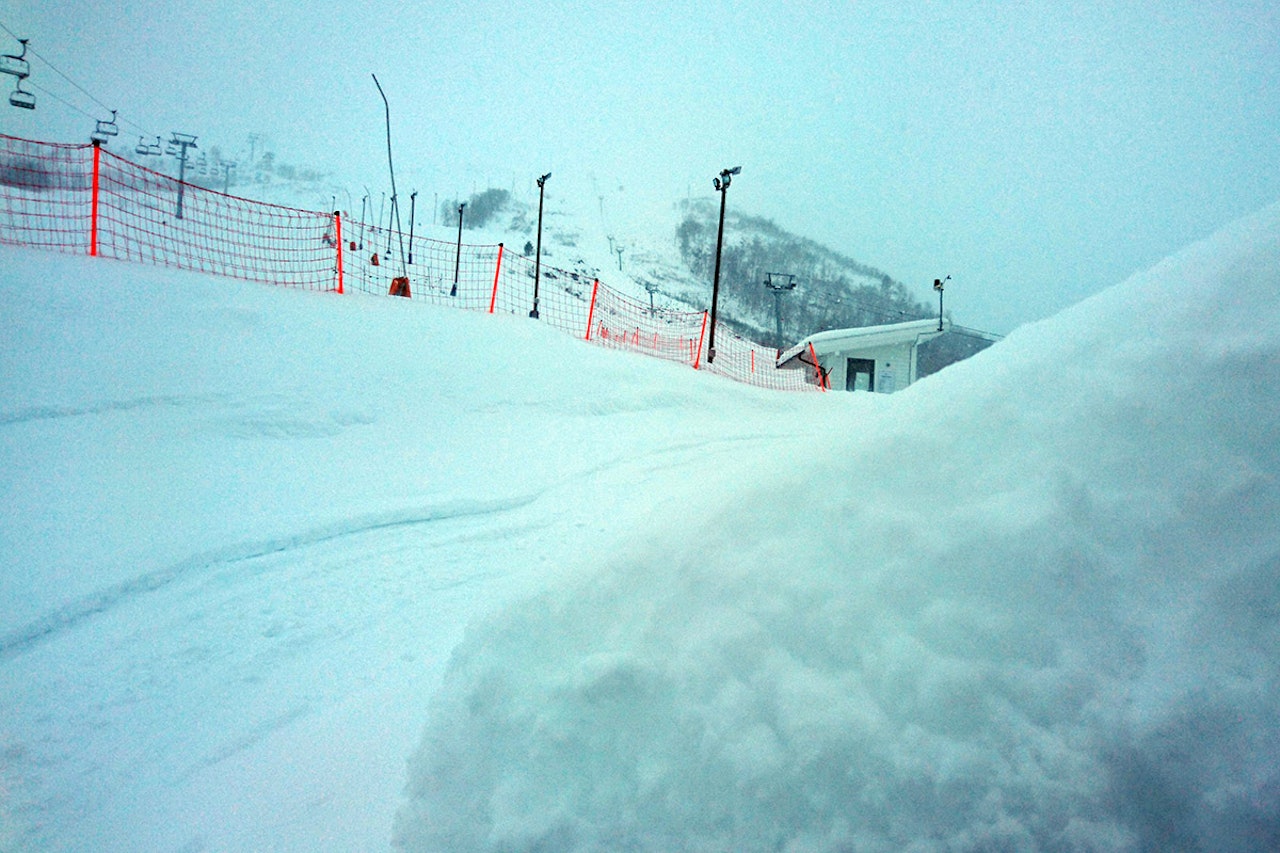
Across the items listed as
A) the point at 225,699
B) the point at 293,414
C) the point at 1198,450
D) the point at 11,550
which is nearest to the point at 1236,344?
the point at 1198,450

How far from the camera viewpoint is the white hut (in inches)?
794

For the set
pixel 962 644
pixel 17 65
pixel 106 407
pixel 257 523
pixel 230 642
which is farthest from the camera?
pixel 17 65

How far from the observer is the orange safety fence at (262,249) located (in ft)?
26.2

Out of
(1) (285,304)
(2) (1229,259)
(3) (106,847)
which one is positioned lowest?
(3) (106,847)

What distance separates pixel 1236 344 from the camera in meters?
0.99

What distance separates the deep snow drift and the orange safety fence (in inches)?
338

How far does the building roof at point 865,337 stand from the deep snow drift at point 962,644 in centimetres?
1882

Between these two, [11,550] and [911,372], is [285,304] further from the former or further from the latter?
[911,372]

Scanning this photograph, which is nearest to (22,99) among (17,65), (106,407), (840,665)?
(17,65)

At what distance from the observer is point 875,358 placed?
822 inches

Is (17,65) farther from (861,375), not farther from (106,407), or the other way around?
(861,375)

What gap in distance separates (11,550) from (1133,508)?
449 centimetres

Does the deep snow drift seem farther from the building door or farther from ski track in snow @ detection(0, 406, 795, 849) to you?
the building door

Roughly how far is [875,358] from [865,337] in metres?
1.46
